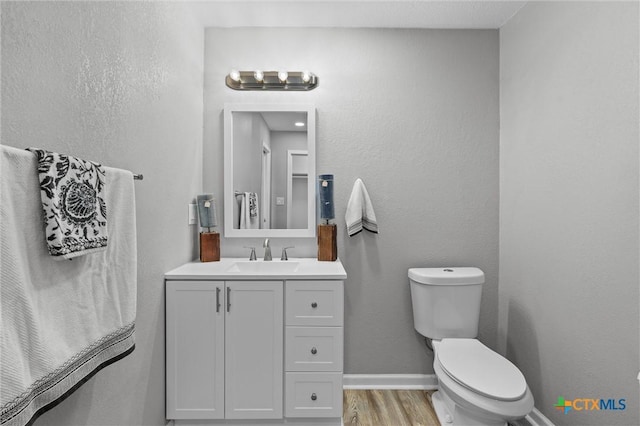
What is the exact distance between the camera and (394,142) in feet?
7.41

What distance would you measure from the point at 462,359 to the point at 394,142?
1344mm

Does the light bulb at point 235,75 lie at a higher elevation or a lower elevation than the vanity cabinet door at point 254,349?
higher

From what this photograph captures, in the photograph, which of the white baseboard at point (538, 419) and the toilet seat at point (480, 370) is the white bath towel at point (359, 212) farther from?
the white baseboard at point (538, 419)

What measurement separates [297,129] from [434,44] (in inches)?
42.4

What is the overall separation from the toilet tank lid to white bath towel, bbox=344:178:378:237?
0.38 metres

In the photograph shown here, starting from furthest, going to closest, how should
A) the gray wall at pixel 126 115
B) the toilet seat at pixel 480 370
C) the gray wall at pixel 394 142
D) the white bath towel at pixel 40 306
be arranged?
the gray wall at pixel 394 142 → the toilet seat at pixel 480 370 → the gray wall at pixel 126 115 → the white bath towel at pixel 40 306

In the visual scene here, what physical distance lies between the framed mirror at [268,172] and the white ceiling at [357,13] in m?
0.54

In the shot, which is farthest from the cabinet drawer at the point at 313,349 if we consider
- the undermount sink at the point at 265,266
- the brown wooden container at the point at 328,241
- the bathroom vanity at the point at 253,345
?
the brown wooden container at the point at 328,241

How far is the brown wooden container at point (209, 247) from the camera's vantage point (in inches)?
81.7

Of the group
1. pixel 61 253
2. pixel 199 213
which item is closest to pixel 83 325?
pixel 61 253

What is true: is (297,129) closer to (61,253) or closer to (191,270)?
(191,270)

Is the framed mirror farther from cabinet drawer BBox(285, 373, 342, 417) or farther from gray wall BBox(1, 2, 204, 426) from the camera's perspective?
cabinet drawer BBox(285, 373, 342, 417)

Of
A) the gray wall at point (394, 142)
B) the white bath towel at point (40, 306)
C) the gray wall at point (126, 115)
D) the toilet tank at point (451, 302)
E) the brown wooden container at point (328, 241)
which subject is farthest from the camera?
the gray wall at point (394, 142)

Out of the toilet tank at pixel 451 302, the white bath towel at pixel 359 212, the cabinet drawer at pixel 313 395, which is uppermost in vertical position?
the white bath towel at pixel 359 212
